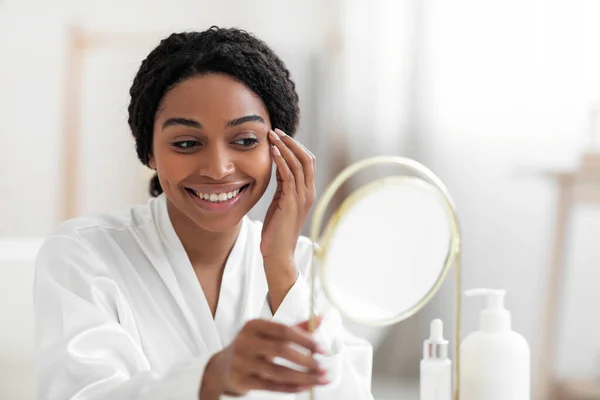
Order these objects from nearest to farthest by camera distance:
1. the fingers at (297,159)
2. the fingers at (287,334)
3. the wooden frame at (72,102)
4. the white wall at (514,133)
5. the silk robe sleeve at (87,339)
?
the fingers at (287,334)
the silk robe sleeve at (87,339)
the fingers at (297,159)
the white wall at (514,133)
the wooden frame at (72,102)

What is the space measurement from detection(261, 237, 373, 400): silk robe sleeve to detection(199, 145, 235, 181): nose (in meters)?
0.18

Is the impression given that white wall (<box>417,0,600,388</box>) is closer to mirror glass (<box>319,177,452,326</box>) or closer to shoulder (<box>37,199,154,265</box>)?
shoulder (<box>37,199,154,265</box>)

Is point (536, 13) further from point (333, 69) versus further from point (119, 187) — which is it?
point (119, 187)

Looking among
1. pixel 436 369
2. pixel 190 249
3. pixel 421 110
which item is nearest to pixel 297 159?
pixel 190 249

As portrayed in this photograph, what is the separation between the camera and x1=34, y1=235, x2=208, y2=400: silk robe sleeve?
81cm

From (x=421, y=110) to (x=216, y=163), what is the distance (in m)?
1.44

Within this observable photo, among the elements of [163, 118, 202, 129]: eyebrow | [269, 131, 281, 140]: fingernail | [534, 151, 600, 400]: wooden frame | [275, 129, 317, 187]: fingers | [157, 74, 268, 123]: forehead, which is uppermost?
[157, 74, 268, 123]: forehead

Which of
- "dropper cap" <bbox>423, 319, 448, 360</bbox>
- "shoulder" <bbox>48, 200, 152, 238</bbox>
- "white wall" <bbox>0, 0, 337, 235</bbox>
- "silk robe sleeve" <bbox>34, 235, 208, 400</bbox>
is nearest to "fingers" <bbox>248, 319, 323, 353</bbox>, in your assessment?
"silk robe sleeve" <bbox>34, 235, 208, 400</bbox>

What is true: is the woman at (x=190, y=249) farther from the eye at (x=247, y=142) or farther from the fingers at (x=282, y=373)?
the fingers at (x=282, y=373)

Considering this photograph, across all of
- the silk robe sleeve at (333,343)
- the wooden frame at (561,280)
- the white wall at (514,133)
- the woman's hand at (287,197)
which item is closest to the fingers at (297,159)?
the woman's hand at (287,197)

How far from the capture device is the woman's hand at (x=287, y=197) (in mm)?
1015

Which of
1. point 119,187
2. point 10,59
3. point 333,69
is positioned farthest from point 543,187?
point 10,59

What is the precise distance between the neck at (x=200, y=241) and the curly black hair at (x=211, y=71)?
0.10 metres

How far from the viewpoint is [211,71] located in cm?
100
